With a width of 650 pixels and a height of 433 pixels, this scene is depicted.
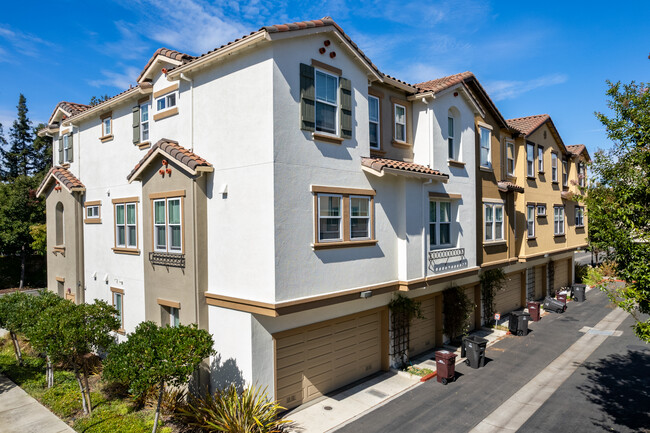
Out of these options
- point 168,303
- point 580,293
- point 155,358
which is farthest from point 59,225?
point 580,293

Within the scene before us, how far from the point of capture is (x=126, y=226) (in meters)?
15.7

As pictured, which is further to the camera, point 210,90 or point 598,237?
point 210,90

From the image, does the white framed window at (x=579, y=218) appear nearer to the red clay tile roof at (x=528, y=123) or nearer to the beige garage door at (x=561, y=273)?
the beige garage door at (x=561, y=273)

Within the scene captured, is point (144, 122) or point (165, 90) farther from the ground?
point (165, 90)

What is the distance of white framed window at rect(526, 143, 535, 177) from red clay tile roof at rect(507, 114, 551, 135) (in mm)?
868

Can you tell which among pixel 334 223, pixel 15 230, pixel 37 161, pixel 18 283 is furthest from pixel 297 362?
pixel 37 161

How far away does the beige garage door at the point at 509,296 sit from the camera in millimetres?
21906

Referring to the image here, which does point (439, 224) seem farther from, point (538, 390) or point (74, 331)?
point (74, 331)

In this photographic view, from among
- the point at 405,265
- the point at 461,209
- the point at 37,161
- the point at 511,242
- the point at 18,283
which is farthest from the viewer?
the point at 37,161

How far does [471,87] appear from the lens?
1839cm

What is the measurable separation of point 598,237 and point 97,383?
613 inches

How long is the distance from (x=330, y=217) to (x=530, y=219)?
645 inches

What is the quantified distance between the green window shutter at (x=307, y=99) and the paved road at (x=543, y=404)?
27.2 feet

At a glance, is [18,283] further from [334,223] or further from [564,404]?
[564,404]
